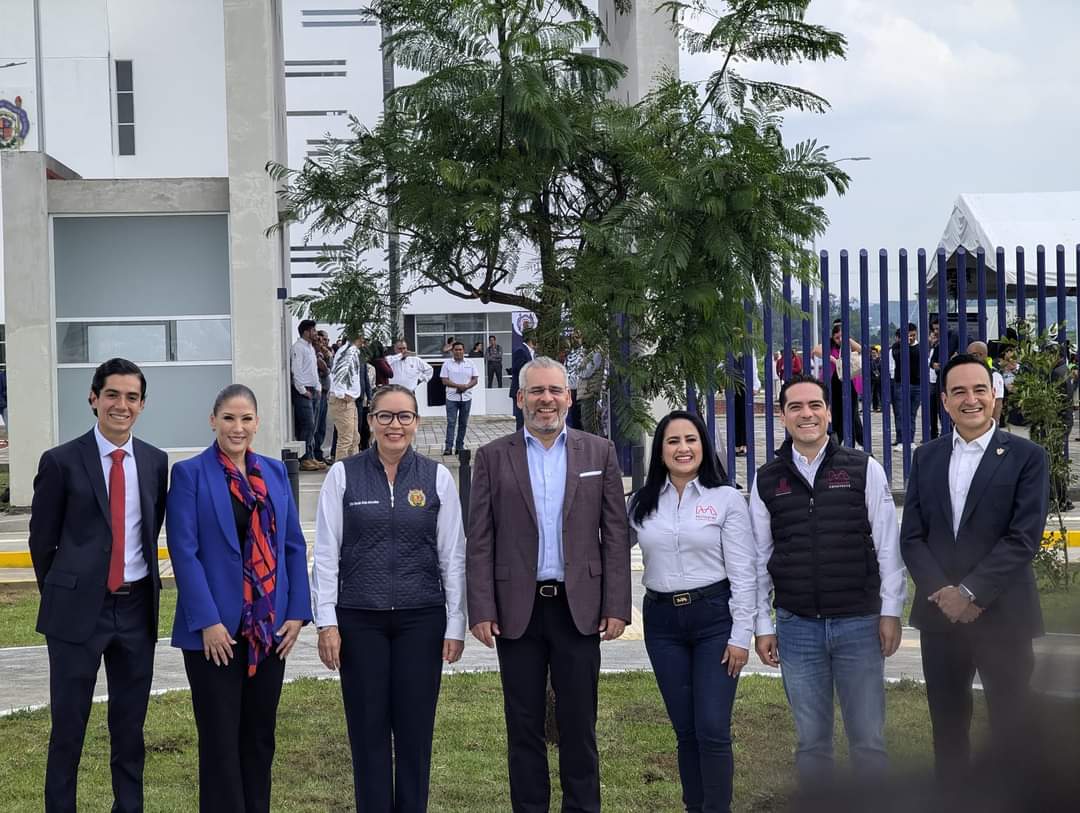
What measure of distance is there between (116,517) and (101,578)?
243 millimetres

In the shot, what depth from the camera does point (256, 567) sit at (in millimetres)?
5148

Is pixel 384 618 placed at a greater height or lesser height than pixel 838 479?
lesser

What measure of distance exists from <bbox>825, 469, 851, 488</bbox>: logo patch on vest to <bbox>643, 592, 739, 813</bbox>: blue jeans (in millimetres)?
598

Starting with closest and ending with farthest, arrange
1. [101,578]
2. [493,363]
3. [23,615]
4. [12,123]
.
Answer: [101,578]
[23,615]
[493,363]
[12,123]

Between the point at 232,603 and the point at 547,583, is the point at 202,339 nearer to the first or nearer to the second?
the point at 232,603

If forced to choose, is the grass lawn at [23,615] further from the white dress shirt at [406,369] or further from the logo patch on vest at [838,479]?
the white dress shirt at [406,369]

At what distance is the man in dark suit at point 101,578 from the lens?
5121 millimetres

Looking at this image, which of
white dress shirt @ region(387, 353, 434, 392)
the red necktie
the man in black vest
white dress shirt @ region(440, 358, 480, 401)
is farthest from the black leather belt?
white dress shirt @ region(387, 353, 434, 392)

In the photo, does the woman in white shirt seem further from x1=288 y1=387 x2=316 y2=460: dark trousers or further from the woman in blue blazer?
x1=288 y1=387 x2=316 y2=460: dark trousers

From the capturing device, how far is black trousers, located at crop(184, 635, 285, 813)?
510 cm

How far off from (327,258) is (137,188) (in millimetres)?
9885

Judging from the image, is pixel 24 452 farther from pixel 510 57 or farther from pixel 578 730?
pixel 578 730

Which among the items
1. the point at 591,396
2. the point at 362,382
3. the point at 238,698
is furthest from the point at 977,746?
the point at 362,382

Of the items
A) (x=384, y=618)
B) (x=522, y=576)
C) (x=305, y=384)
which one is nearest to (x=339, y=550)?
(x=384, y=618)
